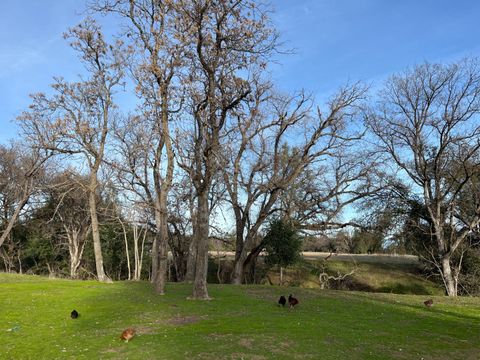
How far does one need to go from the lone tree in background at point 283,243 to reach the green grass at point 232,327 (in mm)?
12103

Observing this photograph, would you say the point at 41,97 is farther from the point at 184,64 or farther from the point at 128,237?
the point at 128,237

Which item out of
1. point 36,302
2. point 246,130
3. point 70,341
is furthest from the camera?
point 246,130

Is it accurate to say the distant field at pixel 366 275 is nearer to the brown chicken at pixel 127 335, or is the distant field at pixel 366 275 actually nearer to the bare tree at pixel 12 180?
the bare tree at pixel 12 180

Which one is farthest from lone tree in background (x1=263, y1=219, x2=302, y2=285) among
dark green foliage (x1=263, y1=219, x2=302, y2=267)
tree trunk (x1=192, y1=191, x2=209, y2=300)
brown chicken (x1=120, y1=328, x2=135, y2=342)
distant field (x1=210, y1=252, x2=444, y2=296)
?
brown chicken (x1=120, y1=328, x2=135, y2=342)

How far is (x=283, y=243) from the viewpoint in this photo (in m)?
31.0

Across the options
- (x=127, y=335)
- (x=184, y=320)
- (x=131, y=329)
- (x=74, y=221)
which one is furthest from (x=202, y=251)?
(x=74, y=221)

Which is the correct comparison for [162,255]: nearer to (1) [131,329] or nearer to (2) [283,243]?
(1) [131,329]

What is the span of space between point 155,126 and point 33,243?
32196mm

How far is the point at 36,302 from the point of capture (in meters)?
16.2

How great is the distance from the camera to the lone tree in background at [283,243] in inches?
1222

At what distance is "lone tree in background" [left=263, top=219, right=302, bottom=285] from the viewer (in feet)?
102

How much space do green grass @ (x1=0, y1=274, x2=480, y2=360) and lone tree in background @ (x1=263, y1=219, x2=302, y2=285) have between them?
39.7 ft

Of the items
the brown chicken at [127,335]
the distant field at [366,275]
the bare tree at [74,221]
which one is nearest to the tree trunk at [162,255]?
the brown chicken at [127,335]

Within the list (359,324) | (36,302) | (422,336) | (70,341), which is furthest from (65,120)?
(422,336)
